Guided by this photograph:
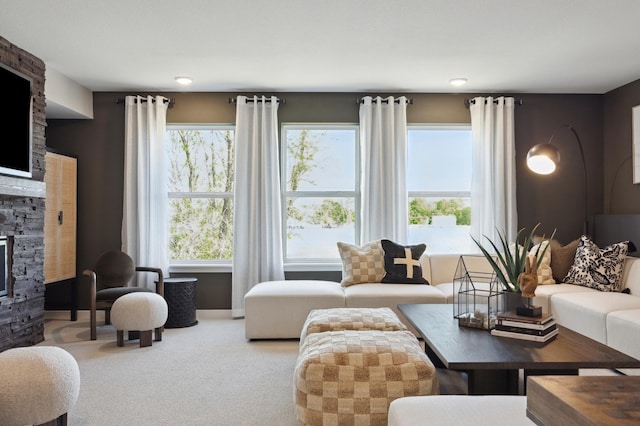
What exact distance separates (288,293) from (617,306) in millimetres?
2539

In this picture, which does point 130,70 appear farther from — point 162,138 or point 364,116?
point 364,116

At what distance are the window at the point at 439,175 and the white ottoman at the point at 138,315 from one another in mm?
2909

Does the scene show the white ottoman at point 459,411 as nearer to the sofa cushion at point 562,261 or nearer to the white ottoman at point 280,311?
the white ottoman at point 280,311

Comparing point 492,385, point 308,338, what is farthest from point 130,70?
point 492,385

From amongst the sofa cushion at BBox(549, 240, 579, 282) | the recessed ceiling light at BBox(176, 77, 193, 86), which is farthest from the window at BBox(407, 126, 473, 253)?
the recessed ceiling light at BBox(176, 77, 193, 86)

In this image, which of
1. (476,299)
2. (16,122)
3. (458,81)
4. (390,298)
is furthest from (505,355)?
(16,122)

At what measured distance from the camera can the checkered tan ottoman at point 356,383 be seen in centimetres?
221

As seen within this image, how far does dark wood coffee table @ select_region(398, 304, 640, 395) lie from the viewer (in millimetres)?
2143

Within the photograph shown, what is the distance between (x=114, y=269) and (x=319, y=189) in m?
2.28

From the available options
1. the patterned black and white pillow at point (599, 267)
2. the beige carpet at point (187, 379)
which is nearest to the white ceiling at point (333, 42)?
the patterned black and white pillow at point (599, 267)

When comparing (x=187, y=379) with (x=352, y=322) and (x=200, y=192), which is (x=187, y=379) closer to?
(x=352, y=322)

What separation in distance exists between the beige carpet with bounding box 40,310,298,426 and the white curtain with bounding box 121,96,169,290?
86 centimetres

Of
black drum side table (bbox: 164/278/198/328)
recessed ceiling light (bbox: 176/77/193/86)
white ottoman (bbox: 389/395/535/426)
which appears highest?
recessed ceiling light (bbox: 176/77/193/86)

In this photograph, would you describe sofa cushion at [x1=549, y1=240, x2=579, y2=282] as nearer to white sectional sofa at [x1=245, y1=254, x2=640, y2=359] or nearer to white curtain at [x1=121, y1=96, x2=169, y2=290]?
white sectional sofa at [x1=245, y1=254, x2=640, y2=359]
